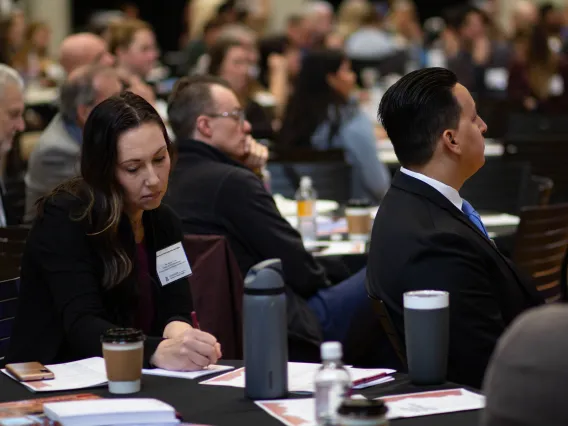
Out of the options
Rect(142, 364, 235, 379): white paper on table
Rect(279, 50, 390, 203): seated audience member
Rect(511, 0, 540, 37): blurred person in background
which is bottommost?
Rect(142, 364, 235, 379): white paper on table

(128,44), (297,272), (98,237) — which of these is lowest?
(297,272)

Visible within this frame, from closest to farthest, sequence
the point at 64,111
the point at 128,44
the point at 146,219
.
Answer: the point at 146,219, the point at 64,111, the point at 128,44

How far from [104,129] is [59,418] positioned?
3.83 feet

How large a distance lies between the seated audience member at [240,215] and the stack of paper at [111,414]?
2.06 meters

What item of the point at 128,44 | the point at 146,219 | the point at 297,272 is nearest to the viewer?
the point at 146,219

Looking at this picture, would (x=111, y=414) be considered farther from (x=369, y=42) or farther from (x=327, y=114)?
(x=369, y=42)

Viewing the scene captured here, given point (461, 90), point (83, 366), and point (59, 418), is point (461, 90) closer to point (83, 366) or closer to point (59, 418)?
point (83, 366)

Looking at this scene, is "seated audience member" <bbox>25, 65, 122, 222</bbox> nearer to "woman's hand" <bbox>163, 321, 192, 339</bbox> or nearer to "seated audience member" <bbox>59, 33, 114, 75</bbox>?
"seated audience member" <bbox>59, 33, 114, 75</bbox>

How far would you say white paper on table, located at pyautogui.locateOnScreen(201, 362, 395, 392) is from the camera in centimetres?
239

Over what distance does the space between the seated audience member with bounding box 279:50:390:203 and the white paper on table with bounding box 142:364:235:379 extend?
4176 millimetres

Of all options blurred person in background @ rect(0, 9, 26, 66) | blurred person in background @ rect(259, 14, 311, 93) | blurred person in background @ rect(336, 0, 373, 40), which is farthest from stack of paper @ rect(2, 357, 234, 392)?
blurred person in background @ rect(336, 0, 373, 40)

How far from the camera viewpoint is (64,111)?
17.9ft

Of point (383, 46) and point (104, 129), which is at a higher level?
point (383, 46)

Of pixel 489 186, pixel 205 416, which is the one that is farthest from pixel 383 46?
pixel 205 416
